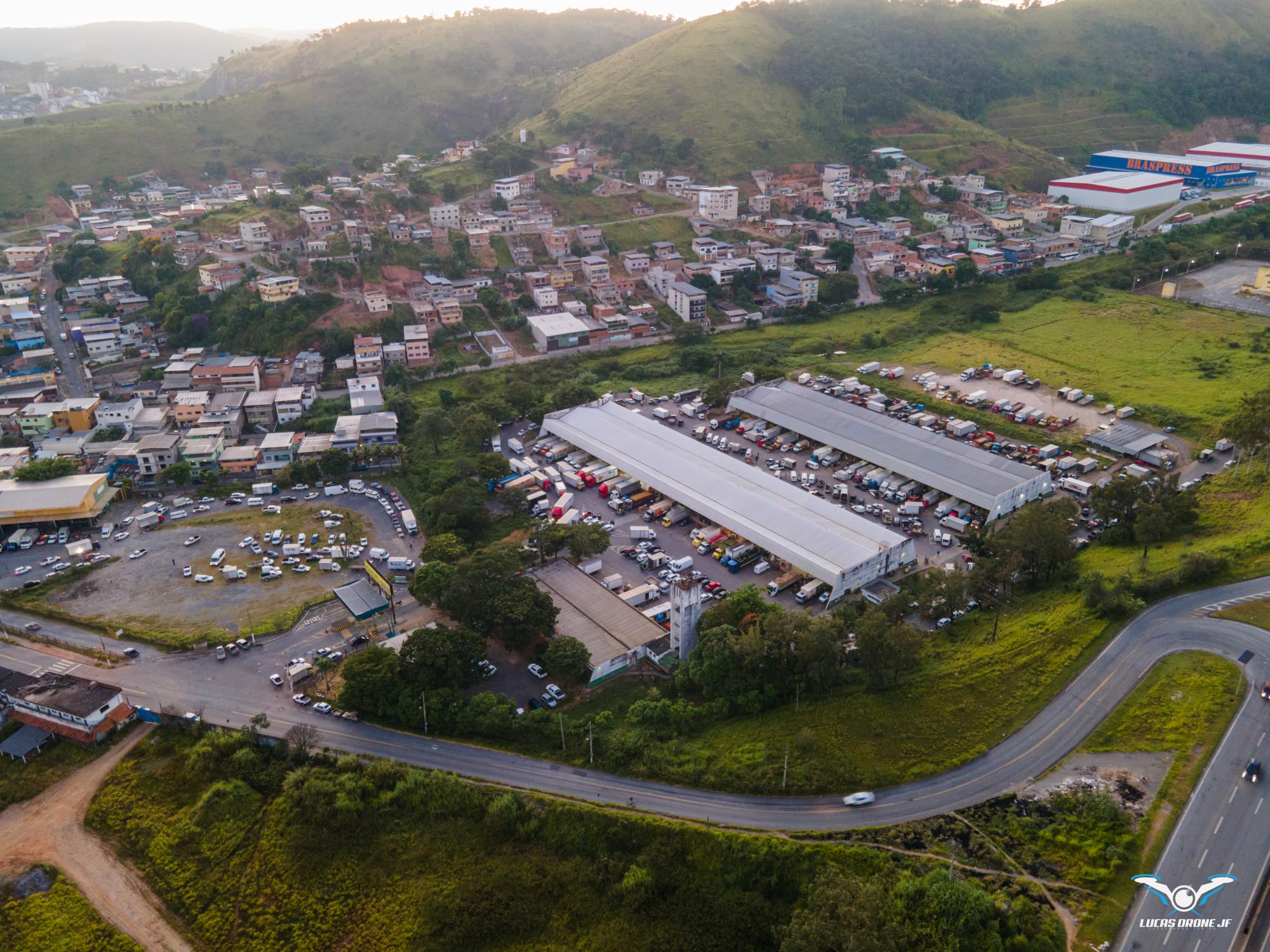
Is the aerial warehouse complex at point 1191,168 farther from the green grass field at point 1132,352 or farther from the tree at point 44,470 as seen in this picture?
the tree at point 44,470

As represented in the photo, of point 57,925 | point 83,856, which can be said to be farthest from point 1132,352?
point 57,925

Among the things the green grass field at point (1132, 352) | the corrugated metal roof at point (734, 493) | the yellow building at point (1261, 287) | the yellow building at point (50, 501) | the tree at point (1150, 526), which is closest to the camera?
the tree at point (1150, 526)

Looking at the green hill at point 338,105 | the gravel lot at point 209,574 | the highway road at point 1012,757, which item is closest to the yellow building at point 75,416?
the gravel lot at point 209,574

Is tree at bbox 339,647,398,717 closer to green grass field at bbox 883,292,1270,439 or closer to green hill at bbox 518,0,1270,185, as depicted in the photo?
green grass field at bbox 883,292,1270,439

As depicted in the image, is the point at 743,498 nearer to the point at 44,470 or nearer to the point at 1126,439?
the point at 1126,439

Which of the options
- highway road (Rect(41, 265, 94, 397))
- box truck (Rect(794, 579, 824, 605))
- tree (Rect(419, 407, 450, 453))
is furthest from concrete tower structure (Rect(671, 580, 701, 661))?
highway road (Rect(41, 265, 94, 397))

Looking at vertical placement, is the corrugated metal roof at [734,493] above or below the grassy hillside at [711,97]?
below

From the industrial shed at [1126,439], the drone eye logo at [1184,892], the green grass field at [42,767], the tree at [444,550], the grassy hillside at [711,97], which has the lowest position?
the green grass field at [42,767]
